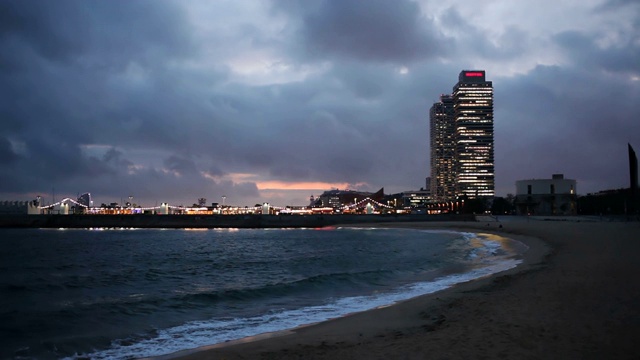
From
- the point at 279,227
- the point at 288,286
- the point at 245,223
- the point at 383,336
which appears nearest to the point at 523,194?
the point at 279,227

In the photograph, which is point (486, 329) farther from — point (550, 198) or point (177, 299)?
point (550, 198)

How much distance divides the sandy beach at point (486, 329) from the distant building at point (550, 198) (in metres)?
127

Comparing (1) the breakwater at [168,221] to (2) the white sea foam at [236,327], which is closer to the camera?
(2) the white sea foam at [236,327]

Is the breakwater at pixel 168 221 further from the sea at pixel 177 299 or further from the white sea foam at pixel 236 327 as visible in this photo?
the white sea foam at pixel 236 327

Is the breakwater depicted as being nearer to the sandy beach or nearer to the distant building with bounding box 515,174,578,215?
the distant building with bounding box 515,174,578,215

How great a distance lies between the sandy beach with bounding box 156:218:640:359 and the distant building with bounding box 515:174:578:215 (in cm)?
12702

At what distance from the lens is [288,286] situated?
65.7ft

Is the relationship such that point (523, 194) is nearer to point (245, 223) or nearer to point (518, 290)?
point (245, 223)

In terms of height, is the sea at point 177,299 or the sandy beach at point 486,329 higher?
the sandy beach at point 486,329

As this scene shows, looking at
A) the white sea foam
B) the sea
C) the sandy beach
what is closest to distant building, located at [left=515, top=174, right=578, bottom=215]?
the sea

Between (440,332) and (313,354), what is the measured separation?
2865 mm

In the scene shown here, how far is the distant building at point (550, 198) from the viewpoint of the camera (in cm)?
12862

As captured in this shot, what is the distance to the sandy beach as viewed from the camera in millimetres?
7855

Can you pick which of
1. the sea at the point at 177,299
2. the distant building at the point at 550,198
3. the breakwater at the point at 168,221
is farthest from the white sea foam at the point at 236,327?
the distant building at the point at 550,198
